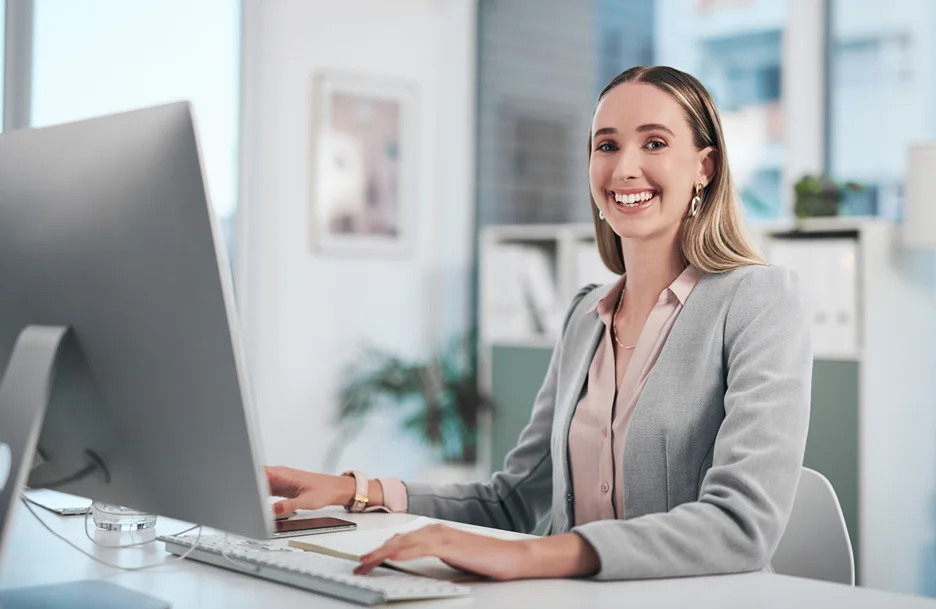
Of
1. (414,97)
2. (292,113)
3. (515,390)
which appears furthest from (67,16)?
(515,390)

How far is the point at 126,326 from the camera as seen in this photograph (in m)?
1.06

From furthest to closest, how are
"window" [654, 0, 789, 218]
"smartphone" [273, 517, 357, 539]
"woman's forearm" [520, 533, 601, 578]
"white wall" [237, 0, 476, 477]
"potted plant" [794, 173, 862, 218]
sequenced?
1. "white wall" [237, 0, 476, 477]
2. "window" [654, 0, 789, 218]
3. "potted plant" [794, 173, 862, 218]
4. "smartphone" [273, 517, 357, 539]
5. "woman's forearm" [520, 533, 601, 578]

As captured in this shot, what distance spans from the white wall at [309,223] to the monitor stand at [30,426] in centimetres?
310

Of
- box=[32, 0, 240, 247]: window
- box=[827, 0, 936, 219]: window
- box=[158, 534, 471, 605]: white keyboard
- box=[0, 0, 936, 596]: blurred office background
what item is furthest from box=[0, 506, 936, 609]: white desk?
box=[827, 0, 936, 219]: window

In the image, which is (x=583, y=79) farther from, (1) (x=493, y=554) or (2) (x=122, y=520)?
(1) (x=493, y=554)

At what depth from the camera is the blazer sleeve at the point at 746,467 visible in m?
1.22

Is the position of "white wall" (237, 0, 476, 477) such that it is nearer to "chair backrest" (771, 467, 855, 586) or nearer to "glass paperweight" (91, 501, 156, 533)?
"glass paperweight" (91, 501, 156, 533)

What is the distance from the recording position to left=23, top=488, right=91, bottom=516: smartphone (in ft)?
5.52

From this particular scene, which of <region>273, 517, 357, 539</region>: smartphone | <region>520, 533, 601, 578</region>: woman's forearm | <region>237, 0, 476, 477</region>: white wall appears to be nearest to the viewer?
<region>520, 533, 601, 578</region>: woman's forearm

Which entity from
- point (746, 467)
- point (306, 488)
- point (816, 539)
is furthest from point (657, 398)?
point (306, 488)

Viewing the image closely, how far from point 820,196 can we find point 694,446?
2.20 m

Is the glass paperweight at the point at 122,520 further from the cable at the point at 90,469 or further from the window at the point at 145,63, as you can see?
the window at the point at 145,63

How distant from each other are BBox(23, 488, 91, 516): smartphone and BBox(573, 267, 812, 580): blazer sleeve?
0.91 m

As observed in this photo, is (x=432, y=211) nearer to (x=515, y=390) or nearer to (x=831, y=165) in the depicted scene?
(x=515, y=390)
